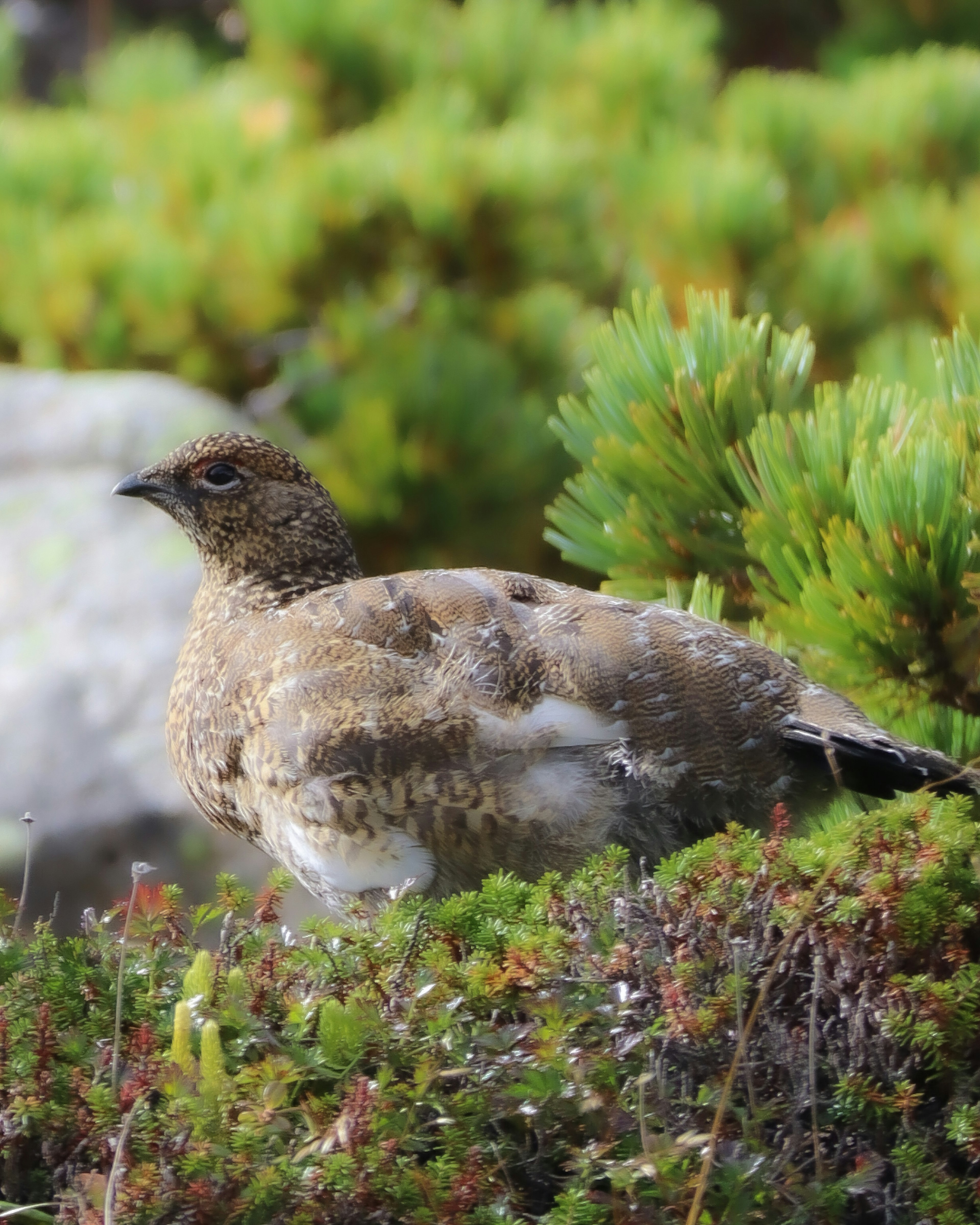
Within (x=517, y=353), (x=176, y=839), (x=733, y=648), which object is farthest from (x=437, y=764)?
(x=517, y=353)

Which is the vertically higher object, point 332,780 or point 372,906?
point 332,780

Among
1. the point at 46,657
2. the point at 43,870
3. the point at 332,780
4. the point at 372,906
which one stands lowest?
the point at 43,870

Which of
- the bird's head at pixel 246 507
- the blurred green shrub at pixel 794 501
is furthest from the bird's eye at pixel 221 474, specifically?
the blurred green shrub at pixel 794 501

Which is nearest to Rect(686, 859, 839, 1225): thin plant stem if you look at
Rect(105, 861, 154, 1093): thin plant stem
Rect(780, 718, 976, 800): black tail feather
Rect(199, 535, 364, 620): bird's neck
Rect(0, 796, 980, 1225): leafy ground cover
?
Rect(0, 796, 980, 1225): leafy ground cover

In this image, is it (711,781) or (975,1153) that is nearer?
(975,1153)

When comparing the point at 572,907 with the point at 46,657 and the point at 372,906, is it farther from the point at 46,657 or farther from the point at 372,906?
the point at 46,657

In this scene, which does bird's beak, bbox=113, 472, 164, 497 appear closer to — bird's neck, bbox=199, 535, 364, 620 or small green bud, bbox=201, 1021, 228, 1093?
bird's neck, bbox=199, 535, 364, 620

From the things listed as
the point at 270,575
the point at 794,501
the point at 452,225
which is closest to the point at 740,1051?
the point at 794,501
